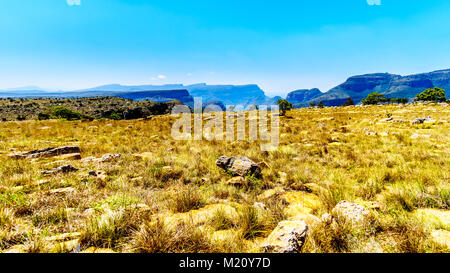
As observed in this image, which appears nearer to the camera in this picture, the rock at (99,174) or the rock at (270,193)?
the rock at (270,193)

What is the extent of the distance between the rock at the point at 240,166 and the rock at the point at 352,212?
242 cm

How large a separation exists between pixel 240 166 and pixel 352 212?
300 cm

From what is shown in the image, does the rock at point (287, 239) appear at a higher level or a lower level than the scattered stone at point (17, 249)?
lower

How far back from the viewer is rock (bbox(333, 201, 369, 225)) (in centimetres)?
268

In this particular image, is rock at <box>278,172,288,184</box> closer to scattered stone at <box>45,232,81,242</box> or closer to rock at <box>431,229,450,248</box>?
rock at <box>431,229,450,248</box>

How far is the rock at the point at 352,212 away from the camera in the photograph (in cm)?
268

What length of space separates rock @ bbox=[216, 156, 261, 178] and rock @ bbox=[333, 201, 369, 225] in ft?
7.94

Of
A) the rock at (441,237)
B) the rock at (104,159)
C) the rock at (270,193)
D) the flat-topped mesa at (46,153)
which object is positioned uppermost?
the flat-topped mesa at (46,153)

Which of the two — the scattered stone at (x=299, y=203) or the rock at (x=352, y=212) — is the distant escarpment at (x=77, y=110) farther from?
the rock at (x=352, y=212)

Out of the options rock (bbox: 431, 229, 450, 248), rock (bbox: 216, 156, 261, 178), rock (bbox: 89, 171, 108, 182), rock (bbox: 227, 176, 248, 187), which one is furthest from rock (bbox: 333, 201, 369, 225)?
rock (bbox: 89, 171, 108, 182)

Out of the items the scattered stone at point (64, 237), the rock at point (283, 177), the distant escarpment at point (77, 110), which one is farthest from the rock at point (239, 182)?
the distant escarpment at point (77, 110)

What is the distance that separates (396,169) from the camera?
493 centimetres

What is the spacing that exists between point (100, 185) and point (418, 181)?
7.81m

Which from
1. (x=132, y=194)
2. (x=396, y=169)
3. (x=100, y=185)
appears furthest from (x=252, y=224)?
(x=396, y=169)
